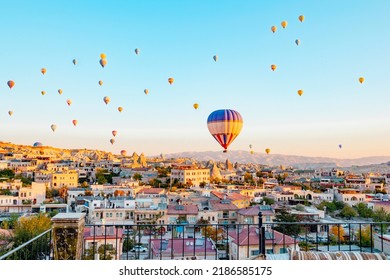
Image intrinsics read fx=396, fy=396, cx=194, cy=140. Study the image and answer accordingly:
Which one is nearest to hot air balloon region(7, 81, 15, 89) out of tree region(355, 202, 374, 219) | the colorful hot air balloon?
the colorful hot air balloon

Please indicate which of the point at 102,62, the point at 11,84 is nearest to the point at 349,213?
the point at 102,62

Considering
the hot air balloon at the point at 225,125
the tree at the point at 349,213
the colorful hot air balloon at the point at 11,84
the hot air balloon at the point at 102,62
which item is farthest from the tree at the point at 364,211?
the colorful hot air balloon at the point at 11,84

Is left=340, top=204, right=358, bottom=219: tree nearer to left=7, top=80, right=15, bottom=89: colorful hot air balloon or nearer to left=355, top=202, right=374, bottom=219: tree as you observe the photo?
left=355, top=202, right=374, bottom=219: tree

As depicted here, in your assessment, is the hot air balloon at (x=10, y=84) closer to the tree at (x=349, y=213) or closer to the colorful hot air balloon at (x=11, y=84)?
the colorful hot air balloon at (x=11, y=84)

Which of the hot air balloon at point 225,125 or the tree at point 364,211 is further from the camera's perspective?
the tree at point 364,211

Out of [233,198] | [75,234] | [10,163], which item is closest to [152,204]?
[233,198]
